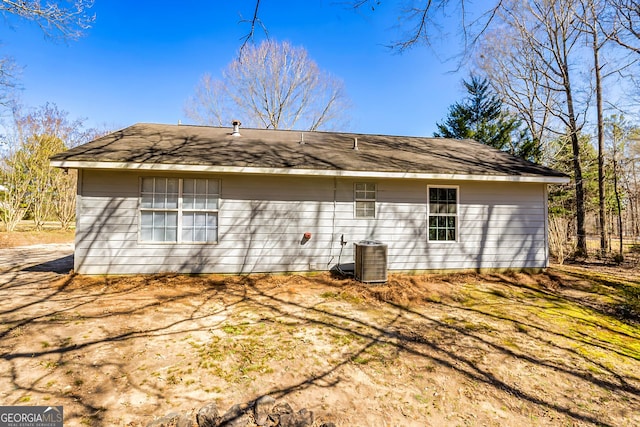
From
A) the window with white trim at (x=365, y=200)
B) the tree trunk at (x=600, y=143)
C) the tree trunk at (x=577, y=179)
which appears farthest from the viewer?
the tree trunk at (x=577, y=179)

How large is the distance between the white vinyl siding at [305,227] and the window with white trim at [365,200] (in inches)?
4.9

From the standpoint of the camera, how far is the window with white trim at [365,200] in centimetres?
689

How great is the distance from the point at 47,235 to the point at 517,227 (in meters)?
18.3

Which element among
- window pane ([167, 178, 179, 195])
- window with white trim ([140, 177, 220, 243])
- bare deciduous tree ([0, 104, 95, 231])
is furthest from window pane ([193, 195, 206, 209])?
bare deciduous tree ([0, 104, 95, 231])

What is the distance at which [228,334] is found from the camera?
3.81 m

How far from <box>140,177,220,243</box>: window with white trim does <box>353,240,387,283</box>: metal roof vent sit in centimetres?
334

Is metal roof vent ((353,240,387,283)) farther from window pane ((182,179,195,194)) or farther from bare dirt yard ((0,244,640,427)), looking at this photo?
window pane ((182,179,195,194))

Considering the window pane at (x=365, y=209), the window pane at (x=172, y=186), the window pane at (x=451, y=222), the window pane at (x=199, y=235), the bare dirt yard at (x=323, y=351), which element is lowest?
the bare dirt yard at (x=323, y=351)

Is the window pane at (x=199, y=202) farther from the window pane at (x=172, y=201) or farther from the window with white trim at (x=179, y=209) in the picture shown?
the window pane at (x=172, y=201)

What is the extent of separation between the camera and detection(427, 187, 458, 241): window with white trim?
717 centimetres

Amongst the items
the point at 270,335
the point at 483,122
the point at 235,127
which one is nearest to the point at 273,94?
the point at 235,127

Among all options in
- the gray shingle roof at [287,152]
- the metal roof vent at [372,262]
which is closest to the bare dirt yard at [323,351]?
the metal roof vent at [372,262]

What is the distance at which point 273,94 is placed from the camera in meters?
19.3

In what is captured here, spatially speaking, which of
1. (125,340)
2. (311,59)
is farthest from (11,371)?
(311,59)
